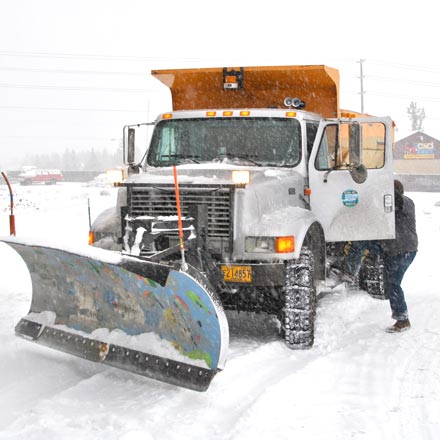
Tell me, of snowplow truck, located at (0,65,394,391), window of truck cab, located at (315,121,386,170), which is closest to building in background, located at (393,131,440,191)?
window of truck cab, located at (315,121,386,170)

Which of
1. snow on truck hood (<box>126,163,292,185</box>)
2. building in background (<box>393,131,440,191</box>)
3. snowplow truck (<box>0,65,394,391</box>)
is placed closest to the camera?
snowplow truck (<box>0,65,394,391</box>)

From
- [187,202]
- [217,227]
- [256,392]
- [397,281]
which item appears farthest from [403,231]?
[256,392]

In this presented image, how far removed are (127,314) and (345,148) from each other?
11.0 ft

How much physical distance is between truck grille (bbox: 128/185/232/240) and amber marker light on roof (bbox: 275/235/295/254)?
1.44ft

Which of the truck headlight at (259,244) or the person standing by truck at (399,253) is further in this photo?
the person standing by truck at (399,253)

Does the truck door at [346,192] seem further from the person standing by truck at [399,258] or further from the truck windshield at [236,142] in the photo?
the truck windshield at [236,142]

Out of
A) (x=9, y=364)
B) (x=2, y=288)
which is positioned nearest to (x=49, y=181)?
(x=2, y=288)

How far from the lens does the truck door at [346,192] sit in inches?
265

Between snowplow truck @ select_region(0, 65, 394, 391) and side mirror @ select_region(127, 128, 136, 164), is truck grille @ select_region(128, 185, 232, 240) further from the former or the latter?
side mirror @ select_region(127, 128, 136, 164)

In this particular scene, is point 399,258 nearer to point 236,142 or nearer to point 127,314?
point 236,142

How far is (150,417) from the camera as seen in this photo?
160 inches

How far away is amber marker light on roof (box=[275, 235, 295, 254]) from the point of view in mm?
5539

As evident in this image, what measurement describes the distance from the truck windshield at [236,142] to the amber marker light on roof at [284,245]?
4.09 feet

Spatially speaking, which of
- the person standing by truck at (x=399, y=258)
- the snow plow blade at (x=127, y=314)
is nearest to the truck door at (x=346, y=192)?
the person standing by truck at (x=399, y=258)
